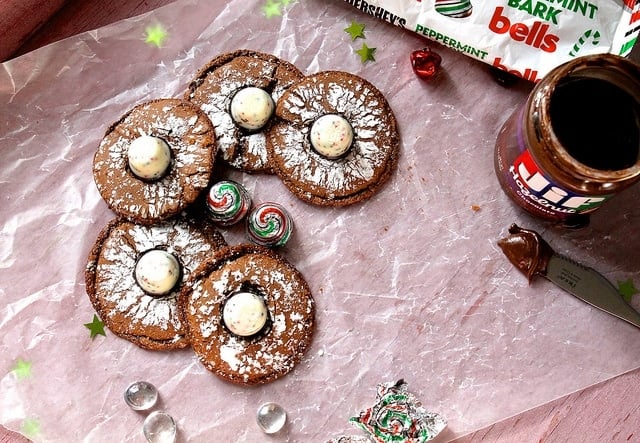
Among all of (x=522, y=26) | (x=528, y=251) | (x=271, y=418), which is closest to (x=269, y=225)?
(x=271, y=418)

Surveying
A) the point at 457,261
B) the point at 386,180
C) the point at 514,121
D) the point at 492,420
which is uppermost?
the point at 514,121

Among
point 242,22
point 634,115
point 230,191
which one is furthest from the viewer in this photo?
point 242,22

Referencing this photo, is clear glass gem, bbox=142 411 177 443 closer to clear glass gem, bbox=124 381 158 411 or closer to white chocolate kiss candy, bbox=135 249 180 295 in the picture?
clear glass gem, bbox=124 381 158 411

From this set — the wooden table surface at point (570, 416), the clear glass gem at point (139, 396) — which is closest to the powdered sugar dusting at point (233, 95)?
the wooden table surface at point (570, 416)

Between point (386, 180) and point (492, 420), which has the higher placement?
point (386, 180)

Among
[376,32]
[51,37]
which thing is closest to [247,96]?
[376,32]

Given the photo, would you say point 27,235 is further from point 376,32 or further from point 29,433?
point 376,32

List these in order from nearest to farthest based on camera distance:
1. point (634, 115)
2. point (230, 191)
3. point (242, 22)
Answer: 1. point (634, 115)
2. point (230, 191)
3. point (242, 22)
